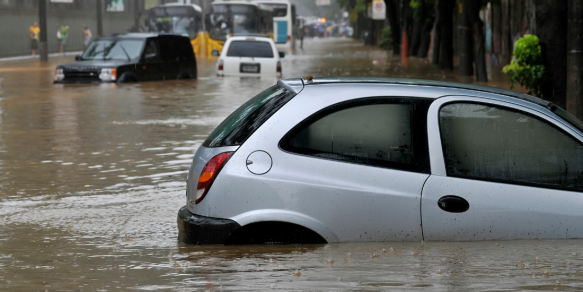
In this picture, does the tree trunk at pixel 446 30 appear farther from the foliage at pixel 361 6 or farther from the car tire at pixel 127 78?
the foliage at pixel 361 6

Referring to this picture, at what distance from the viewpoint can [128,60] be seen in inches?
1017

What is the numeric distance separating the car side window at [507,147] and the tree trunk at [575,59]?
6.98 meters

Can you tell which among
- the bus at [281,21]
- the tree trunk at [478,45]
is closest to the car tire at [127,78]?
the tree trunk at [478,45]

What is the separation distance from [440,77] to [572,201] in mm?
24506

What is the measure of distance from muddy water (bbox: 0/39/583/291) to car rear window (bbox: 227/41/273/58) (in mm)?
12677

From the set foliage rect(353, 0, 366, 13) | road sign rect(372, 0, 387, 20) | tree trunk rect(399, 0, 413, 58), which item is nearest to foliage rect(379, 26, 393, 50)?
road sign rect(372, 0, 387, 20)

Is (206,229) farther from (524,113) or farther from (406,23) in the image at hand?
(406,23)

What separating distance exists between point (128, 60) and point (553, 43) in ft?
48.9

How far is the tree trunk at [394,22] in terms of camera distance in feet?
165

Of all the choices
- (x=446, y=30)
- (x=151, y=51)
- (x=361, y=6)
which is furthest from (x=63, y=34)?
(x=361, y=6)

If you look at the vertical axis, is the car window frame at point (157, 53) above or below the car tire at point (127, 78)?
above

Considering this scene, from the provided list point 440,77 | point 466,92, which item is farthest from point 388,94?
point 440,77

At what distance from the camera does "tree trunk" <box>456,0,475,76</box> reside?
26.4m

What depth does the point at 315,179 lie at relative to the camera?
18.2 feet
